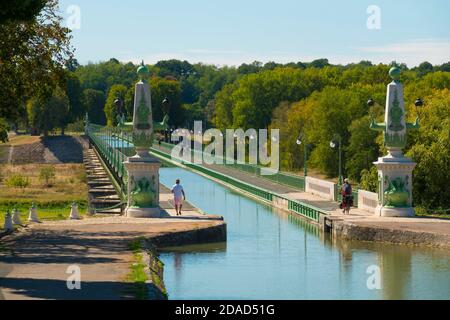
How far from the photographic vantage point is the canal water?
24.8 meters

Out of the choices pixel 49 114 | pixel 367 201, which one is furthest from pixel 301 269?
pixel 49 114

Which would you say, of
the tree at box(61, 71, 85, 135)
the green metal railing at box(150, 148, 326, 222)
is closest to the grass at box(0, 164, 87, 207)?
the green metal railing at box(150, 148, 326, 222)

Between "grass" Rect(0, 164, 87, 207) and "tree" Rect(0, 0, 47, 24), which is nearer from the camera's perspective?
"tree" Rect(0, 0, 47, 24)

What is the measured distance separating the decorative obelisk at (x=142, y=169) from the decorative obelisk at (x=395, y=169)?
8.07 metres

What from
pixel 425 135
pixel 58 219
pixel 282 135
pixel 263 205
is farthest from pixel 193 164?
pixel 58 219

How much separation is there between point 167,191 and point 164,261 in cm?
2639

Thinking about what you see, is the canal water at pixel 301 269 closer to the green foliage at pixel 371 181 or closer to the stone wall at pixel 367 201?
the stone wall at pixel 367 201

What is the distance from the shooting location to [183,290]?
81.8 feet

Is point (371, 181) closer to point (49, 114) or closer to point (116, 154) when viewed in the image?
point (116, 154)

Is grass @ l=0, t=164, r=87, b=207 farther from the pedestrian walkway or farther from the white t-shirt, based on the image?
the white t-shirt

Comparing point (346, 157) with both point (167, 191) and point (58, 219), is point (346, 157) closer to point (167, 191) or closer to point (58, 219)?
point (167, 191)

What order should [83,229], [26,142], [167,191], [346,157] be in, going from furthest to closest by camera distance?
[26,142], [346,157], [167,191], [83,229]

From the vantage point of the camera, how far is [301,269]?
95.9ft

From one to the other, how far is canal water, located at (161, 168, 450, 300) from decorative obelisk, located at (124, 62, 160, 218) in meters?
3.24
